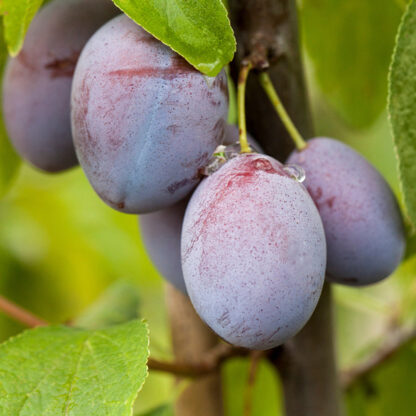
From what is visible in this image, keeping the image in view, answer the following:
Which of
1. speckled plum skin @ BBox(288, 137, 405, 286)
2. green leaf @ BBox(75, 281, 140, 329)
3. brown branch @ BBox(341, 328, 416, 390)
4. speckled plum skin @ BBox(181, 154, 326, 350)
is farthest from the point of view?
brown branch @ BBox(341, 328, 416, 390)

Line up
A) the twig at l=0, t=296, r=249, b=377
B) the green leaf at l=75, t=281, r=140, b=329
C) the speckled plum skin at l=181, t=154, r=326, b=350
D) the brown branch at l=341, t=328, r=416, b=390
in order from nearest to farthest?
1. the speckled plum skin at l=181, t=154, r=326, b=350
2. the twig at l=0, t=296, r=249, b=377
3. the green leaf at l=75, t=281, r=140, b=329
4. the brown branch at l=341, t=328, r=416, b=390

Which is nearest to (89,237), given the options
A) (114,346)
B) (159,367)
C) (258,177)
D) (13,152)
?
(13,152)

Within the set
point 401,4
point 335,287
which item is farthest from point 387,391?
point 401,4

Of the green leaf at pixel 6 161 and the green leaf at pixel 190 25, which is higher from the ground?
the green leaf at pixel 190 25

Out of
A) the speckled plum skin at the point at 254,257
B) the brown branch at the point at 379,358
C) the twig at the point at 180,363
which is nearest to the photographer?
the speckled plum skin at the point at 254,257

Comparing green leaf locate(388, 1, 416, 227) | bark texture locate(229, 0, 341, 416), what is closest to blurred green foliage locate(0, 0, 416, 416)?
bark texture locate(229, 0, 341, 416)

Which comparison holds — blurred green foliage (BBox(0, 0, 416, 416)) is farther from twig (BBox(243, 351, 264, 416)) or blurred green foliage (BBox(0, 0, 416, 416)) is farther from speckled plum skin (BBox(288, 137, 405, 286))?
speckled plum skin (BBox(288, 137, 405, 286))

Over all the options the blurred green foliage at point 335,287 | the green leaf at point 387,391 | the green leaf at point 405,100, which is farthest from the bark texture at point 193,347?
the green leaf at point 405,100

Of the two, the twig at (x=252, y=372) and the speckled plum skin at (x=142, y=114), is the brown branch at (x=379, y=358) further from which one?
the speckled plum skin at (x=142, y=114)
